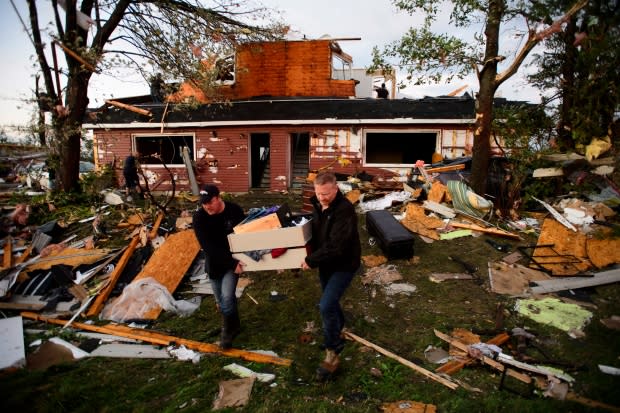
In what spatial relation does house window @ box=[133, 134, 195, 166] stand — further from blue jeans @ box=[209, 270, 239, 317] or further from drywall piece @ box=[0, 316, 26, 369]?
blue jeans @ box=[209, 270, 239, 317]

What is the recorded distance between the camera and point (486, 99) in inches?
333

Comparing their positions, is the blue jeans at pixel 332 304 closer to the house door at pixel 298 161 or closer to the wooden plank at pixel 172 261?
the wooden plank at pixel 172 261

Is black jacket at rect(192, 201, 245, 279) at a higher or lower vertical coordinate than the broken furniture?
higher

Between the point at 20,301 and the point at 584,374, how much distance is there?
316 inches

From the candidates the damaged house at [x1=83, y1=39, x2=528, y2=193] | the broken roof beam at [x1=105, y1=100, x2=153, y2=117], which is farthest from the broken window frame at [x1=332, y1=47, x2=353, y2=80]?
the broken roof beam at [x1=105, y1=100, x2=153, y2=117]

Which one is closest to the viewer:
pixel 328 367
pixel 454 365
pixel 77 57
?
pixel 328 367

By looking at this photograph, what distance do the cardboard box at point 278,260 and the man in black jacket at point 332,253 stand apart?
0.23 m

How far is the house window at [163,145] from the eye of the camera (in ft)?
48.7

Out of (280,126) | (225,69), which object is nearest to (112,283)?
(280,126)

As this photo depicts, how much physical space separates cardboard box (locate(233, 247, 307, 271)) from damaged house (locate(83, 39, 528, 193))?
357 inches

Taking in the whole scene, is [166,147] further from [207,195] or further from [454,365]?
[454,365]

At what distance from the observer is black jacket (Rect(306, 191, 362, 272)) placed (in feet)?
10.4

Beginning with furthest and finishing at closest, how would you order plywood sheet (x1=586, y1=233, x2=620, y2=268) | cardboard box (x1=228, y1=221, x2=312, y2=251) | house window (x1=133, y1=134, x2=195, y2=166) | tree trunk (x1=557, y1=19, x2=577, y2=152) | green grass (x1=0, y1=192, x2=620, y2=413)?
house window (x1=133, y1=134, x2=195, y2=166)
tree trunk (x1=557, y1=19, x2=577, y2=152)
plywood sheet (x1=586, y1=233, x2=620, y2=268)
cardboard box (x1=228, y1=221, x2=312, y2=251)
green grass (x1=0, y1=192, x2=620, y2=413)

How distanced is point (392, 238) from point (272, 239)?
3409mm
